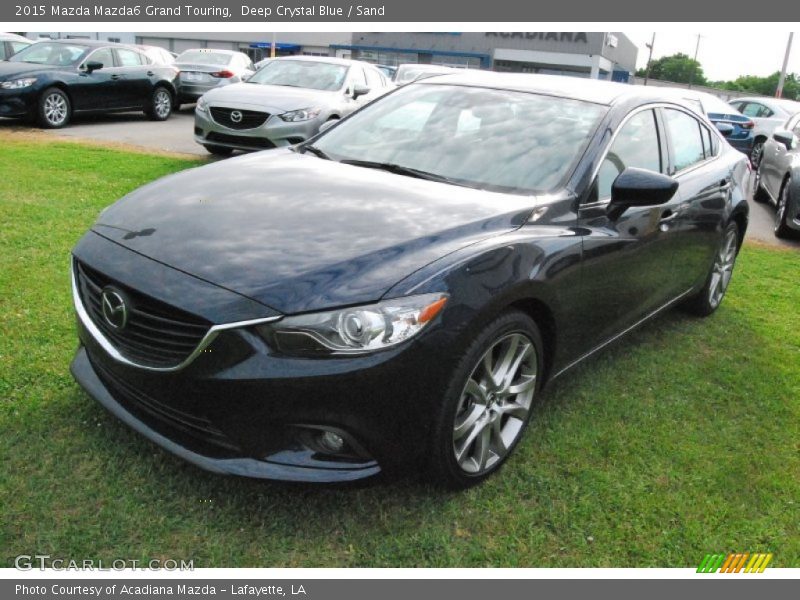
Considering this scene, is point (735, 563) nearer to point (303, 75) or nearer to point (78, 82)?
point (303, 75)

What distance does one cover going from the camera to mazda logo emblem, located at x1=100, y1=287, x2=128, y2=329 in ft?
8.48

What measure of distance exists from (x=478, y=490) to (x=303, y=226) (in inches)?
50.7

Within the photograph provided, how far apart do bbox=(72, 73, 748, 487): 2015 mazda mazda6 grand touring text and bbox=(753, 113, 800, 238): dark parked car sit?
5.09 meters

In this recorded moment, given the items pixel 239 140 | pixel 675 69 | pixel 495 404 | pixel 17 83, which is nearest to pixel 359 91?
pixel 239 140

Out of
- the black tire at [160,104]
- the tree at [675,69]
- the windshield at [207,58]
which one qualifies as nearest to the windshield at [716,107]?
the windshield at [207,58]

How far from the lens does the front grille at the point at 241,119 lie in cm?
930

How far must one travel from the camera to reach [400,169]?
3.53m

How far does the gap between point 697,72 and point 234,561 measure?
430 ft

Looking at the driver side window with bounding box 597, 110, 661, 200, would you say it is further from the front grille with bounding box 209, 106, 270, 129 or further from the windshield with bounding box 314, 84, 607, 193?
the front grille with bounding box 209, 106, 270, 129

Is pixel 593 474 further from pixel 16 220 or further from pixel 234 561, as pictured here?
pixel 16 220

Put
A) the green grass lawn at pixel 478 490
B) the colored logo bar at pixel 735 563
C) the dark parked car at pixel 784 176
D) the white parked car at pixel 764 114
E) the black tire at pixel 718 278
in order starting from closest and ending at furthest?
the green grass lawn at pixel 478 490, the colored logo bar at pixel 735 563, the black tire at pixel 718 278, the dark parked car at pixel 784 176, the white parked car at pixel 764 114

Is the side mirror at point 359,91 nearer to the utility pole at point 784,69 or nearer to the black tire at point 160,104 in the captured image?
the black tire at point 160,104

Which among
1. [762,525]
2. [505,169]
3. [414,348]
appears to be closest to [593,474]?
[762,525]

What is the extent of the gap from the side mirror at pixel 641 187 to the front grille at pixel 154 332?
2063 mm
